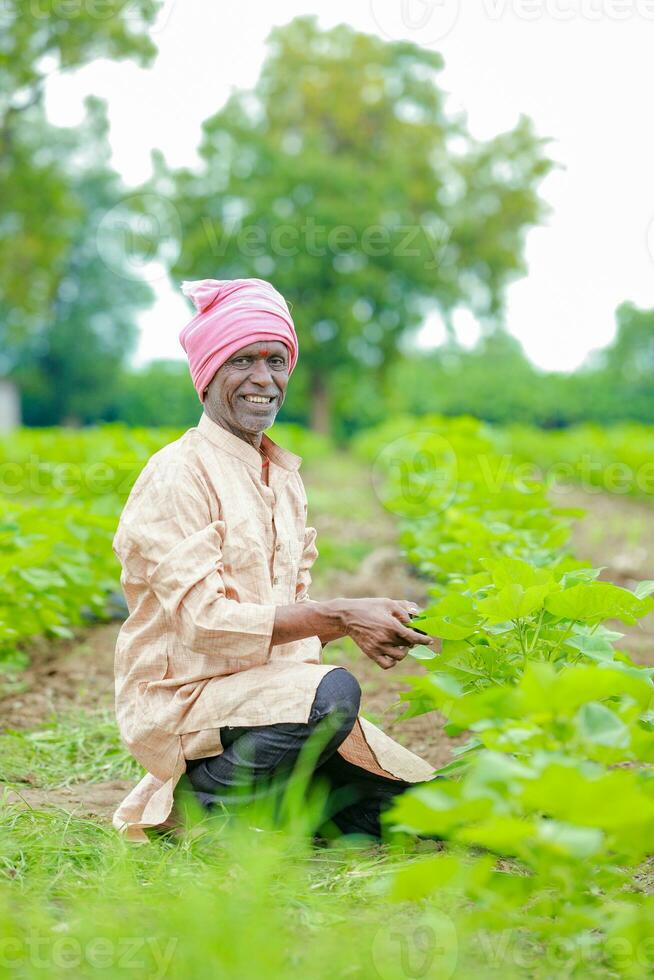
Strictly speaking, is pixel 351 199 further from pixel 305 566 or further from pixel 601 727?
pixel 601 727

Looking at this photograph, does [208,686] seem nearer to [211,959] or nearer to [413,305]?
[211,959]

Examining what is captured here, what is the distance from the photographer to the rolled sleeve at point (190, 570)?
101 inches

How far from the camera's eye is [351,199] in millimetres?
28609

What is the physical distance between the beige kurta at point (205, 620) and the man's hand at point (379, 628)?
17cm

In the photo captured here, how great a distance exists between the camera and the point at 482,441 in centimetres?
956

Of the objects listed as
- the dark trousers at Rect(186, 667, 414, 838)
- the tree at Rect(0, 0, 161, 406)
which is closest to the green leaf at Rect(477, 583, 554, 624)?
the dark trousers at Rect(186, 667, 414, 838)

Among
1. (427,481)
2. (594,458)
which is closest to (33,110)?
(594,458)

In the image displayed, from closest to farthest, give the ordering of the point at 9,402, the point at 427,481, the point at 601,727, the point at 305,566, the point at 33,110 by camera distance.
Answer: the point at 601,727
the point at 305,566
the point at 427,481
the point at 33,110
the point at 9,402

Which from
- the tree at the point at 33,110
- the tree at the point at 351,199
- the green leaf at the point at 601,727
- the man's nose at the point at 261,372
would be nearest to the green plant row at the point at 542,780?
the green leaf at the point at 601,727

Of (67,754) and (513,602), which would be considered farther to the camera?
(67,754)

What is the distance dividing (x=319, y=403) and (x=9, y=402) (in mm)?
12876

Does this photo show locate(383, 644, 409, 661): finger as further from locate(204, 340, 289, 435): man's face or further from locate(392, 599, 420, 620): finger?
locate(204, 340, 289, 435): man's face

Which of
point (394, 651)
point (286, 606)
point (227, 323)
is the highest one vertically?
point (227, 323)

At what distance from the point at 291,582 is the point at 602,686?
1.29 m
